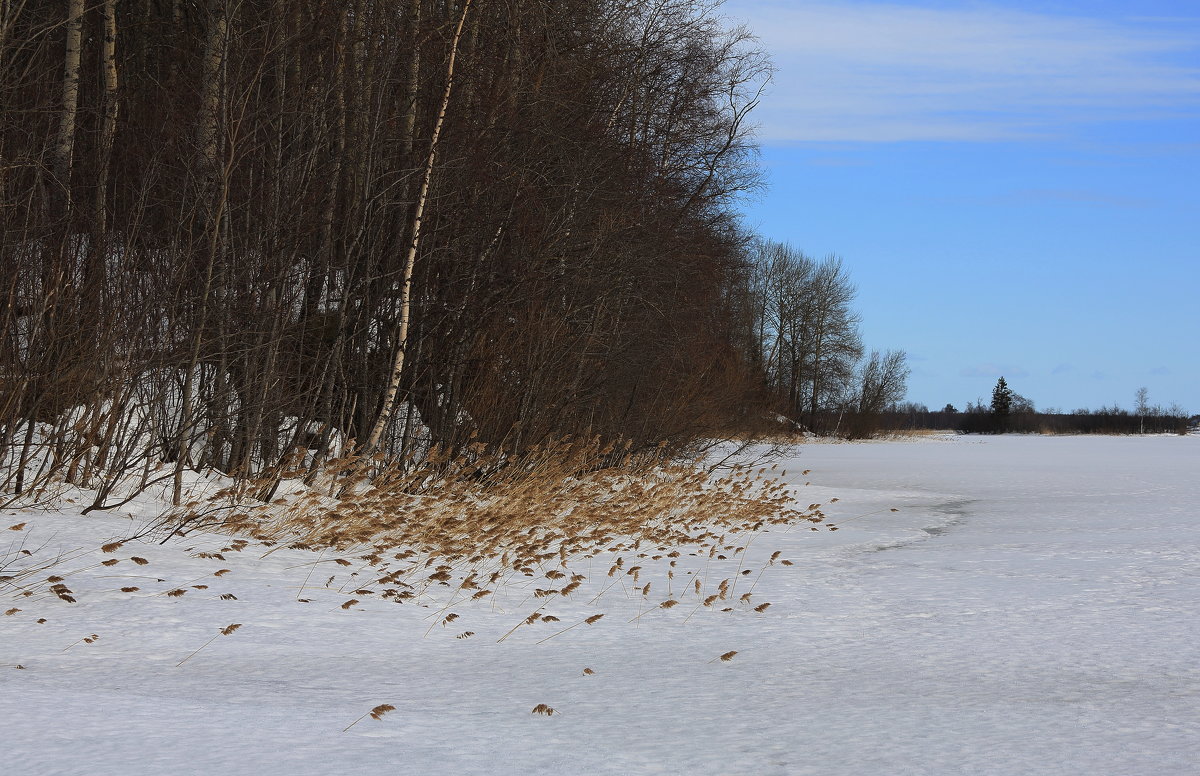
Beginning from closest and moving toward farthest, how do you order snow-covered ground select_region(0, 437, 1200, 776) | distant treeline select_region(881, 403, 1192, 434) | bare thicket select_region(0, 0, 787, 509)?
1. snow-covered ground select_region(0, 437, 1200, 776)
2. bare thicket select_region(0, 0, 787, 509)
3. distant treeline select_region(881, 403, 1192, 434)

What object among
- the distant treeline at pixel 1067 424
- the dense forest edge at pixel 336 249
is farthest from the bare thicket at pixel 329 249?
the distant treeline at pixel 1067 424

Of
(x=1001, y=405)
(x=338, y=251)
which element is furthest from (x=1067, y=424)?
(x=338, y=251)

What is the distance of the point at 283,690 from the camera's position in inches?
195

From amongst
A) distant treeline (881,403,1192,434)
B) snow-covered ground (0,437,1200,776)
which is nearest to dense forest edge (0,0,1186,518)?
snow-covered ground (0,437,1200,776)

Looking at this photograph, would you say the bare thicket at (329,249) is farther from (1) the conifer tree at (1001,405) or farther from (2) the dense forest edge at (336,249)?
(1) the conifer tree at (1001,405)

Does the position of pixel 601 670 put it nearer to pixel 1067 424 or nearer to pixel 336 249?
pixel 336 249

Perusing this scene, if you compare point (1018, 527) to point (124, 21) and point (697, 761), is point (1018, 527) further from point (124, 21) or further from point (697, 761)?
point (124, 21)

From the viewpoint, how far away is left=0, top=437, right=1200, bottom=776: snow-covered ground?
165 inches

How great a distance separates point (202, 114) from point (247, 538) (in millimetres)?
4658

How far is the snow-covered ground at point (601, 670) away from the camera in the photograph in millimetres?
4203

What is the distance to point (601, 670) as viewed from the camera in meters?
5.70

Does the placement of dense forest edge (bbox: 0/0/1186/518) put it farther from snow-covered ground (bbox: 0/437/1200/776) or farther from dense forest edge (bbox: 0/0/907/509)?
snow-covered ground (bbox: 0/437/1200/776)

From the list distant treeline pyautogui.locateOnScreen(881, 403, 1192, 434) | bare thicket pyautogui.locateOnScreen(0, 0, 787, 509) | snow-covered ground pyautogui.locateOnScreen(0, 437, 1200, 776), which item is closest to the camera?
snow-covered ground pyautogui.locateOnScreen(0, 437, 1200, 776)

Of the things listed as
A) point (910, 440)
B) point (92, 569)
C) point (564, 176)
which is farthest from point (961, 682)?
point (910, 440)
